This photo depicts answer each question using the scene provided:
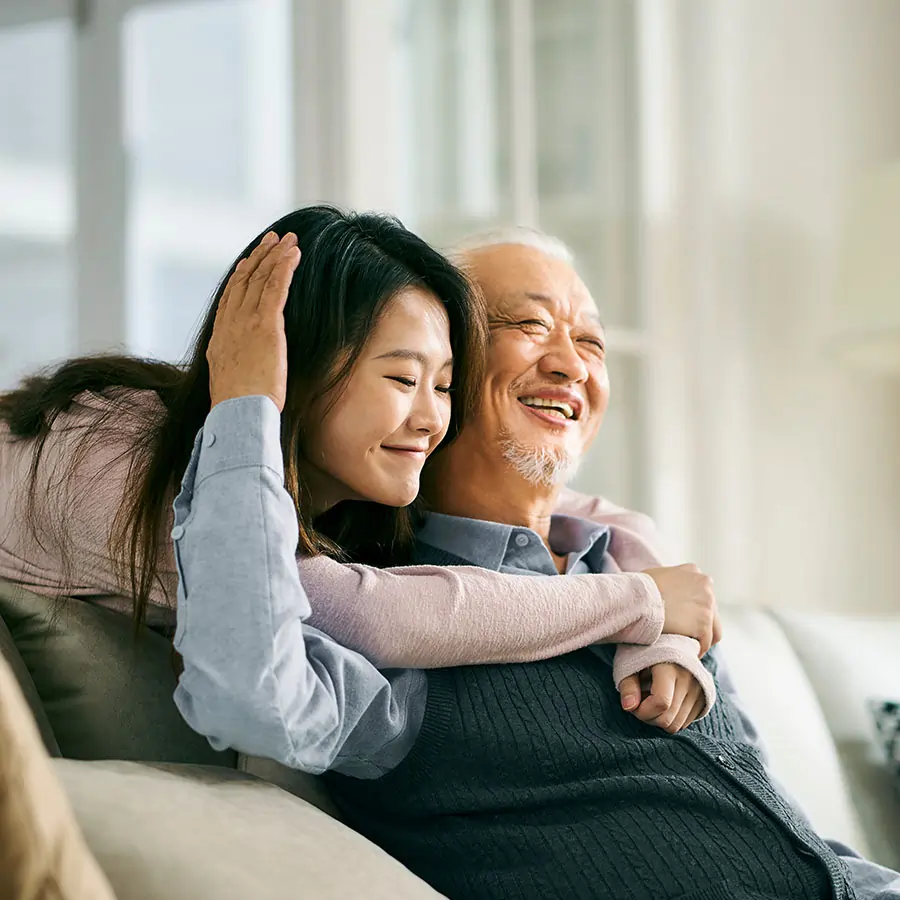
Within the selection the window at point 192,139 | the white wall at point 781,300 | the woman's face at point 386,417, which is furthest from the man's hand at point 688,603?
the window at point 192,139

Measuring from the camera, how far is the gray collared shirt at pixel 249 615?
2.96ft

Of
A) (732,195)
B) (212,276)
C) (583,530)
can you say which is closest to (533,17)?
(732,195)

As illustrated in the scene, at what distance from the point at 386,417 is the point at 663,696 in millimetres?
377

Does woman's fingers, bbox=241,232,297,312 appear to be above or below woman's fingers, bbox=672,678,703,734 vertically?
above

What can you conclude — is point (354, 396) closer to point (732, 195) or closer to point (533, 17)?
point (533, 17)

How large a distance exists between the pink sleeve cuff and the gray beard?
275 mm

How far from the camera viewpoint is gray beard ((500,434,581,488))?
4.61 ft

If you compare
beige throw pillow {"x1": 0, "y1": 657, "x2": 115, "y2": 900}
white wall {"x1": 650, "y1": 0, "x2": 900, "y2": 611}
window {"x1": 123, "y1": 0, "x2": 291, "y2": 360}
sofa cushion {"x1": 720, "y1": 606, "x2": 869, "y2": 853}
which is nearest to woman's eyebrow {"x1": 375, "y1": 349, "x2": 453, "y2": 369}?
beige throw pillow {"x1": 0, "y1": 657, "x2": 115, "y2": 900}

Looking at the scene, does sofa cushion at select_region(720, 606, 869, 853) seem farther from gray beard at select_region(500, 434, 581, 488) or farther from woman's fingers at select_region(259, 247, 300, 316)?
woman's fingers at select_region(259, 247, 300, 316)

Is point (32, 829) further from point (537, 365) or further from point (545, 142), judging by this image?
point (545, 142)

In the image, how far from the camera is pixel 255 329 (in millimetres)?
1029

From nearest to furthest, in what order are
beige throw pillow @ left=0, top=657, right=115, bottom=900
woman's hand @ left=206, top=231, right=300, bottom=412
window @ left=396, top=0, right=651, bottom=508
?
1. beige throw pillow @ left=0, top=657, right=115, bottom=900
2. woman's hand @ left=206, top=231, right=300, bottom=412
3. window @ left=396, top=0, right=651, bottom=508

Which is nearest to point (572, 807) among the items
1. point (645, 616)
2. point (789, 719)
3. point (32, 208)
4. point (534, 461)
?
point (645, 616)

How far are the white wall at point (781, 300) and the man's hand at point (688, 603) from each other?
6.55ft
